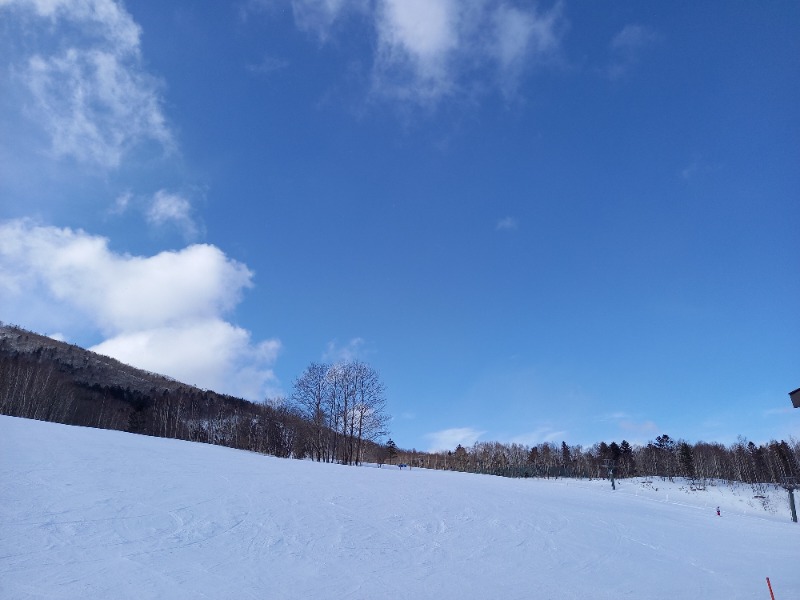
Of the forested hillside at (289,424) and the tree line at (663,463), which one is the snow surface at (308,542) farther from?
the tree line at (663,463)

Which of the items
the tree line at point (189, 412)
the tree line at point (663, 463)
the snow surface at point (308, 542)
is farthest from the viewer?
the tree line at point (663, 463)

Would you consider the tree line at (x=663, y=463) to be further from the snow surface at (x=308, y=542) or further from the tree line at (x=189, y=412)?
the snow surface at (x=308, y=542)

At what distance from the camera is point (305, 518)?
13.5 m

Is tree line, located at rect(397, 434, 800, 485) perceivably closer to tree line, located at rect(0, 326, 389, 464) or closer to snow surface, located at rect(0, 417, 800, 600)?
tree line, located at rect(0, 326, 389, 464)

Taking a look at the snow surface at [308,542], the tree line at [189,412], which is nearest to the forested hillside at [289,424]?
the tree line at [189,412]

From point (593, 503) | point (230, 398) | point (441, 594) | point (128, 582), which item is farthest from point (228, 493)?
point (230, 398)

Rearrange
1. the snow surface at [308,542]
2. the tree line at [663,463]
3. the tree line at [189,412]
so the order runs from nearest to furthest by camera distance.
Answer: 1. the snow surface at [308,542]
2. the tree line at [189,412]
3. the tree line at [663,463]

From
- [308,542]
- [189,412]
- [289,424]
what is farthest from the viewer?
[189,412]

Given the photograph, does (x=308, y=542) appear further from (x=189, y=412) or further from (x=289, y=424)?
(x=189, y=412)

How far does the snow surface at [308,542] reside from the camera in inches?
342

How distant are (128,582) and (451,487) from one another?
60.2 ft

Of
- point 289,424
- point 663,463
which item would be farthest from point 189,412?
point 663,463

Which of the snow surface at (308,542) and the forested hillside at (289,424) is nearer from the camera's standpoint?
the snow surface at (308,542)

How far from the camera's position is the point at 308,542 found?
38.0ft
